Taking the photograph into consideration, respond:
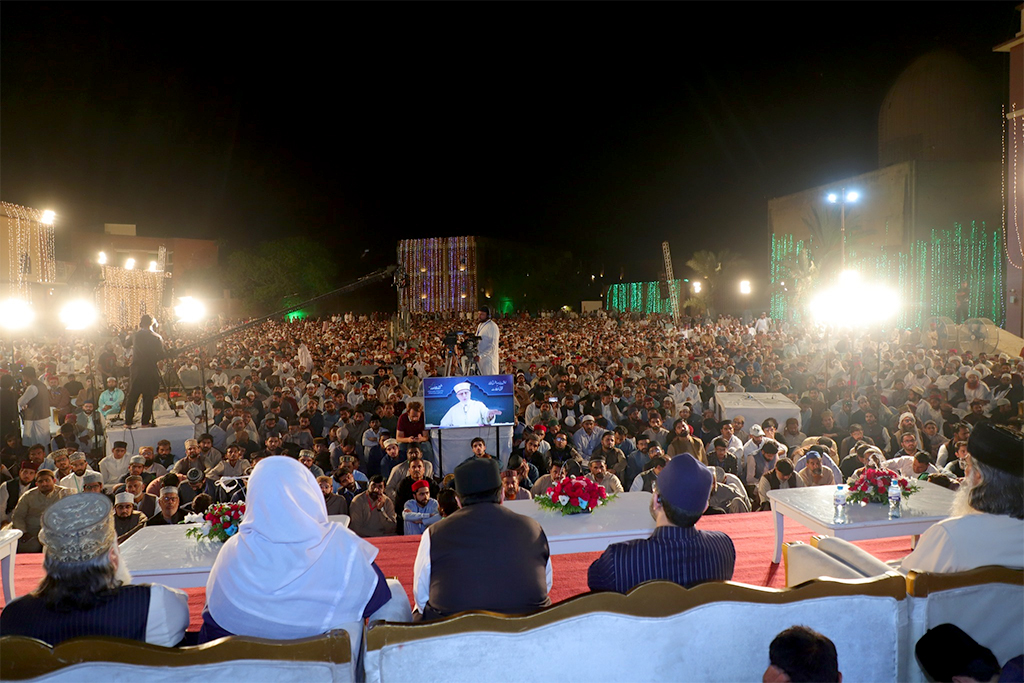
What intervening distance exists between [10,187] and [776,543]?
34.4 metres

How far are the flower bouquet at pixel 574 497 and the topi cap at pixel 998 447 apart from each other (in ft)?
7.43

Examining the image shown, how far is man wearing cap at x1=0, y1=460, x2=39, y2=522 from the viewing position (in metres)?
6.65

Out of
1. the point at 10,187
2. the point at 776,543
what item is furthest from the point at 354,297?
the point at 776,543

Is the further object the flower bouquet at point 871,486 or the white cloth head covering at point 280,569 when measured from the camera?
the flower bouquet at point 871,486

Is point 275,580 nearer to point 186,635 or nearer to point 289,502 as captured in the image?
point 289,502

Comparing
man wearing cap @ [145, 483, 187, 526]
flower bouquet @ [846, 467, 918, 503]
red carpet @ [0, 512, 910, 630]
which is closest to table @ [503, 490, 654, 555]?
red carpet @ [0, 512, 910, 630]

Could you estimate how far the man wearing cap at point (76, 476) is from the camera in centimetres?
647

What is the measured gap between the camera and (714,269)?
4406 centimetres

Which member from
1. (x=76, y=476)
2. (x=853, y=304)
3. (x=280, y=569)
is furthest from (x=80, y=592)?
(x=853, y=304)

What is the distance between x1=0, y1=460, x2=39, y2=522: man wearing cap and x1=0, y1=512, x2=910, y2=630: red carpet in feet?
6.48

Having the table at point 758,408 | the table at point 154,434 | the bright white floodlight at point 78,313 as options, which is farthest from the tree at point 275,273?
the table at point 758,408

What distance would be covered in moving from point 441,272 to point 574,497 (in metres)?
50.2

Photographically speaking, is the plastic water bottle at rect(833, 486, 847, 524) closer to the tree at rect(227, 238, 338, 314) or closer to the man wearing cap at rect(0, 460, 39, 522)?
the man wearing cap at rect(0, 460, 39, 522)

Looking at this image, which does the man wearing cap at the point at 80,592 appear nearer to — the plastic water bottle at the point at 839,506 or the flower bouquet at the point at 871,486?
the plastic water bottle at the point at 839,506
